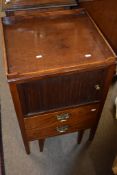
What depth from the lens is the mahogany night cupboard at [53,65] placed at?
67cm

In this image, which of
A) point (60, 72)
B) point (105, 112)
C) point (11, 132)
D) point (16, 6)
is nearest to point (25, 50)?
point (60, 72)

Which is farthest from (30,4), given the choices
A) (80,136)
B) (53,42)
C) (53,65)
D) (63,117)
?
(80,136)

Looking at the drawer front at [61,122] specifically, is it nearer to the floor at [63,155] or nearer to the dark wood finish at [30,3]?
the floor at [63,155]

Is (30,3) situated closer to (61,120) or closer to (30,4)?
(30,4)

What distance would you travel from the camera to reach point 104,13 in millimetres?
1005

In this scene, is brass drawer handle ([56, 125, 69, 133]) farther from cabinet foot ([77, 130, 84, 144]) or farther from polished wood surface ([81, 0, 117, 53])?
polished wood surface ([81, 0, 117, 53])

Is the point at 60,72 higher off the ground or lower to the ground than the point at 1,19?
lower

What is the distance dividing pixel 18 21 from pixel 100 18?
1.51ft

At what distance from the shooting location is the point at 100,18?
3.36ft

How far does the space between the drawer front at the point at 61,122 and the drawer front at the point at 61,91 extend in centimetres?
4

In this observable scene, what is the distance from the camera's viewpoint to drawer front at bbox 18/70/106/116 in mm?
714

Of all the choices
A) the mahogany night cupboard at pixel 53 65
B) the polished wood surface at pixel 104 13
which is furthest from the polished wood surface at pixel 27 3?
the polished wood surface at pixel 104 13

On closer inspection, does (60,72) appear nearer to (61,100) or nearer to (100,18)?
(61,100)

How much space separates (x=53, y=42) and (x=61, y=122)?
0.40m
